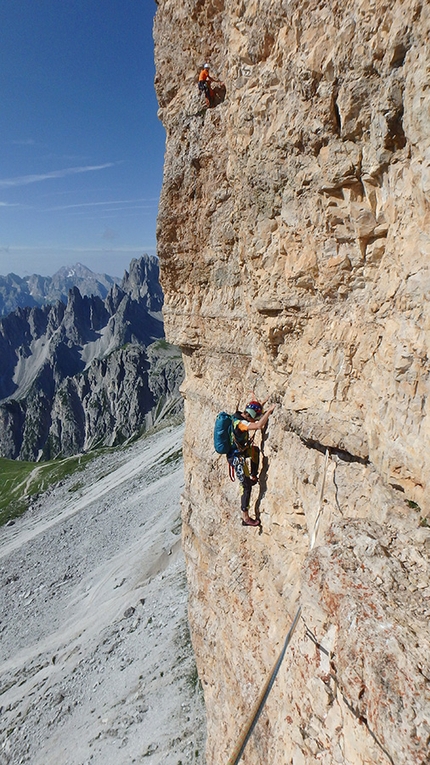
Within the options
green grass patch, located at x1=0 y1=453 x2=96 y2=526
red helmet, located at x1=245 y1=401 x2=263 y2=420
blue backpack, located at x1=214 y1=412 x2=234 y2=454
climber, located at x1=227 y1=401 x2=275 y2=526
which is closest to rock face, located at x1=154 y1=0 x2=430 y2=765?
climber, located at x1=227 y1=401 x2=275 y2=526

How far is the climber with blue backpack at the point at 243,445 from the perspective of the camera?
9375mm

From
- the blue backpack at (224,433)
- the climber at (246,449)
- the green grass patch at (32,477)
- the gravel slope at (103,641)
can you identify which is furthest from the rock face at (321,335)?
the green grass patch at (32,477)

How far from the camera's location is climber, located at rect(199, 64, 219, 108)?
9973 millimetres

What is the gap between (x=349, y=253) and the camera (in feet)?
21.4

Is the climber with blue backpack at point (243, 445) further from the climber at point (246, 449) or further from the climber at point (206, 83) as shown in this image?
the climber at point (206, 83)

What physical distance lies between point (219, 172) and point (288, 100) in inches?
145

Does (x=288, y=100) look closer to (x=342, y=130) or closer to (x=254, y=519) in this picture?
(x=342, y=130)

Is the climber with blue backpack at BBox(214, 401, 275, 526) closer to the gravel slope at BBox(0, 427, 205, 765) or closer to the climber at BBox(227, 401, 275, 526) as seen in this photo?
the climber at BBox(227, 401, 275, 526)

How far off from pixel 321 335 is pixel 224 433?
11.4ft

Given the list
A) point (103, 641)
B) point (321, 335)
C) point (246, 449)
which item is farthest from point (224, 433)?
point (103, 641)

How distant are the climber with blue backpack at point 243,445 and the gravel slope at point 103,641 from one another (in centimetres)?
1208

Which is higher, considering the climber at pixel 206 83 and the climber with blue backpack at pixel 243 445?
the climber at pixel 206 83

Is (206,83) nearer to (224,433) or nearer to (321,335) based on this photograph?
(321,335)

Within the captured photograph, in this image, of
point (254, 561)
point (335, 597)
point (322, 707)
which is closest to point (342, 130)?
point (335, 597)
